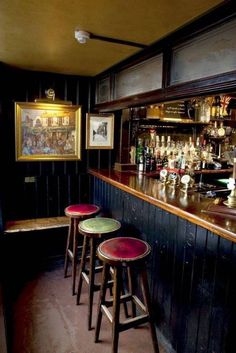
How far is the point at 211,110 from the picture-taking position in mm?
4473

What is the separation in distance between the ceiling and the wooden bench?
5.88 ft

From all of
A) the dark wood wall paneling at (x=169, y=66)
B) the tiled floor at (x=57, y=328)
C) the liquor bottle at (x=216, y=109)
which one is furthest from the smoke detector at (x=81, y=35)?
the liquor bottle at (x=216, y=109)

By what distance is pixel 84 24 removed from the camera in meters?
1.76

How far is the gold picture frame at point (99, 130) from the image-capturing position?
3512 millimetres

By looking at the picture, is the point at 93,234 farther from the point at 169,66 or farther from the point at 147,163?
the point at 147,163

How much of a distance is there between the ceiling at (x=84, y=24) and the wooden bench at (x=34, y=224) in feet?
5.88

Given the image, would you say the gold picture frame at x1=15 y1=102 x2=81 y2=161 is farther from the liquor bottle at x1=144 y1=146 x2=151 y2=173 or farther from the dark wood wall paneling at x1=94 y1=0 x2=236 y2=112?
the dark wood wall paneling at x1=94 y1=0 x2=236 y2=112

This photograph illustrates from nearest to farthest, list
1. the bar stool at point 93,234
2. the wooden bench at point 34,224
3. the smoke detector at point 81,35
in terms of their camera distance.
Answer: the smoke detector at point 81,35 → the bar stool at point 93,234 → the wooden bench at point 34,224

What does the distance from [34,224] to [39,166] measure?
2.31ft

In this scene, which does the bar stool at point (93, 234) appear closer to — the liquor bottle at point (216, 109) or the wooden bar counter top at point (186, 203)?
the wooden bar counter top at point (186, 203)

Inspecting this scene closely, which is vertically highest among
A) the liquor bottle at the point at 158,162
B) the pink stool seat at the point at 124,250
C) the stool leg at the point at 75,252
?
the liquor bottle at the point at 158,162

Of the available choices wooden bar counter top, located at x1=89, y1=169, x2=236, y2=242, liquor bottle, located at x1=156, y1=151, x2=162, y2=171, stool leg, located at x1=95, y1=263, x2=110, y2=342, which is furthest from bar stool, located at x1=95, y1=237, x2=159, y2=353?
liquor bottle, located at x1=156, y1=151, x2=162, y2=171

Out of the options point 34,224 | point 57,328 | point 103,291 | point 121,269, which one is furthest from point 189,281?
point 34,224

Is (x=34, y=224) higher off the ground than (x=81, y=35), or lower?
lower
